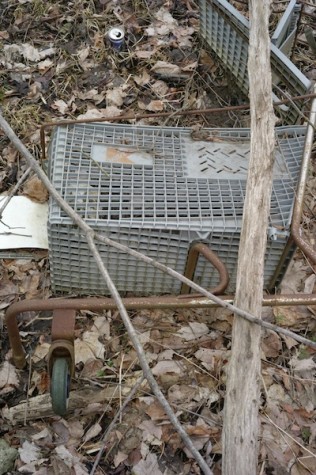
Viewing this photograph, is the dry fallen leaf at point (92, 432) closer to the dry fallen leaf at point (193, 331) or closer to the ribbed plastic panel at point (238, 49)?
the dry fallen leaf at point (193, 331)

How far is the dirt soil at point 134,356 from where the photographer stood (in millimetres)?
2592

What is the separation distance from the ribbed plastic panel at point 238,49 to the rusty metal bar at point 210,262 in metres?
1.16

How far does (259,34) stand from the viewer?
273cm

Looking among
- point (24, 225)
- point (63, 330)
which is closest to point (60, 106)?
point (24, 225)

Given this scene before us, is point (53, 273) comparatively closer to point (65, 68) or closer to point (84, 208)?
point (84, 208)

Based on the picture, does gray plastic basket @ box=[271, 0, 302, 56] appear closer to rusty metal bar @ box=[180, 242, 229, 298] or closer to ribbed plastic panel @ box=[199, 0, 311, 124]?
ribbed plastic panel @ box=[199, 0, 311, 124]

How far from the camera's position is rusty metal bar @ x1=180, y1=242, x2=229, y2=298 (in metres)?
2.36

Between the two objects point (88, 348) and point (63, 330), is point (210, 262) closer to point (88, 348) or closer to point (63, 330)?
point (63, 330)

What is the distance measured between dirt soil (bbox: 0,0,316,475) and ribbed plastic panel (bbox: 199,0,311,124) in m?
0.20

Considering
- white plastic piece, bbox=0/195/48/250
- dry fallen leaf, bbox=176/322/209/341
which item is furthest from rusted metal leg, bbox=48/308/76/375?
white plastic piece, bbox=0/195/48/250

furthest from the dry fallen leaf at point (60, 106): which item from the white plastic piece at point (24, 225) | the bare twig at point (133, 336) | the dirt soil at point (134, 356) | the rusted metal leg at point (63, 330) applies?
the rusted metal leg at point (63, 330)

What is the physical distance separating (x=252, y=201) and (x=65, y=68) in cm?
271

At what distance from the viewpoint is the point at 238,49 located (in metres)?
3.69

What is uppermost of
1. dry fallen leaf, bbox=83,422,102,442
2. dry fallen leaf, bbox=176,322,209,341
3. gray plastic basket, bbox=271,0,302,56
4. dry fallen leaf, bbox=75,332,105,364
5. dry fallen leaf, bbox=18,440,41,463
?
gray plastic basket, bbox=271,0,302,56
